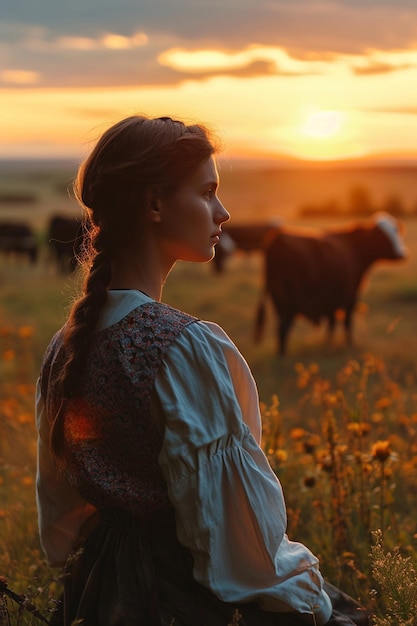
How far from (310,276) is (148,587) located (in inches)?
289

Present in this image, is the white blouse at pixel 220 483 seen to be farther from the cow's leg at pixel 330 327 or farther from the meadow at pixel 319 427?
the cow's leg at pixel 330 327

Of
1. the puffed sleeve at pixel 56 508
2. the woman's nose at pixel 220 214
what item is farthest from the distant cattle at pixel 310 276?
the woman's nose at pixel 220 214

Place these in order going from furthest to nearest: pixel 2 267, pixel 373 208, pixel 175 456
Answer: pixel 373 208 < pixel 2 267 < pixel 175 456

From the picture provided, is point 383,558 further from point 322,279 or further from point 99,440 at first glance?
point 322,279

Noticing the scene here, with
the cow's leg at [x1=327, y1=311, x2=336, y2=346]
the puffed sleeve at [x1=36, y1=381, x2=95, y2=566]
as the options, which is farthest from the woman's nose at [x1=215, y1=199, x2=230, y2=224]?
the cow's leg at [x1=327, y1=311, x2=336, y2=346]

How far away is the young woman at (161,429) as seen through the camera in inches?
77.0

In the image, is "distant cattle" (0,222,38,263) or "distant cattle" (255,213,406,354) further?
"distant cattle" (0,222,38,263)

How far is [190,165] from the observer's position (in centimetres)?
209

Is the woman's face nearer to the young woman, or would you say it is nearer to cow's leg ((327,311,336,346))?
the young woman

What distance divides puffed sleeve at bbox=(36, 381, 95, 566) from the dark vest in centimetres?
29

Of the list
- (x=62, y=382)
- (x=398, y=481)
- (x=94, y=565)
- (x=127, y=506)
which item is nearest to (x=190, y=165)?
(x=62, y=382)

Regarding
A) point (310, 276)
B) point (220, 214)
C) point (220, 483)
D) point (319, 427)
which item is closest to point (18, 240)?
point (310, 276)

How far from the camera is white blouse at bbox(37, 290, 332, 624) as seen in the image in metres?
1.94

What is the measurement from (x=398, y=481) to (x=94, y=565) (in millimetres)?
2199
